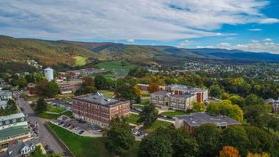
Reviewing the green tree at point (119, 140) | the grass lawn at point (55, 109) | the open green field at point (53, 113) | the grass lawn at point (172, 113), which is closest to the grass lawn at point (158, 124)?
the grass lawn at point (172, 113)

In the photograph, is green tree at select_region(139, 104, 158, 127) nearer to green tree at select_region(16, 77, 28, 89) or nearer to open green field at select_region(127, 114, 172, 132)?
open green field at select_region(127, 114, 172, 132)

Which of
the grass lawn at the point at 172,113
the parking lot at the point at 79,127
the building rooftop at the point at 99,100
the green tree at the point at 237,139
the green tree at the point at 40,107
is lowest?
the parking lot at the point at 79,127

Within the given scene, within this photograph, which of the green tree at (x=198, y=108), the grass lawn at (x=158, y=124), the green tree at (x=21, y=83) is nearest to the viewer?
the grass lawn at (x=158, y=124)

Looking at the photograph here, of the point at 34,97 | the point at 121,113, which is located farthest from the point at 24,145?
the point at 34,97

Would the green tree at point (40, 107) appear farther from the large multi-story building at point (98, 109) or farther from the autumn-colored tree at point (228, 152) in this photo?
the autumn-colored tree at point (228, 152)

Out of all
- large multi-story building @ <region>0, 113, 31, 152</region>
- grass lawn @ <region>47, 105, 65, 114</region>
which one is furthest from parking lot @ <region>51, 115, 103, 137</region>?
large multi-story building @ <region>0, 113, 31, 152</region>
